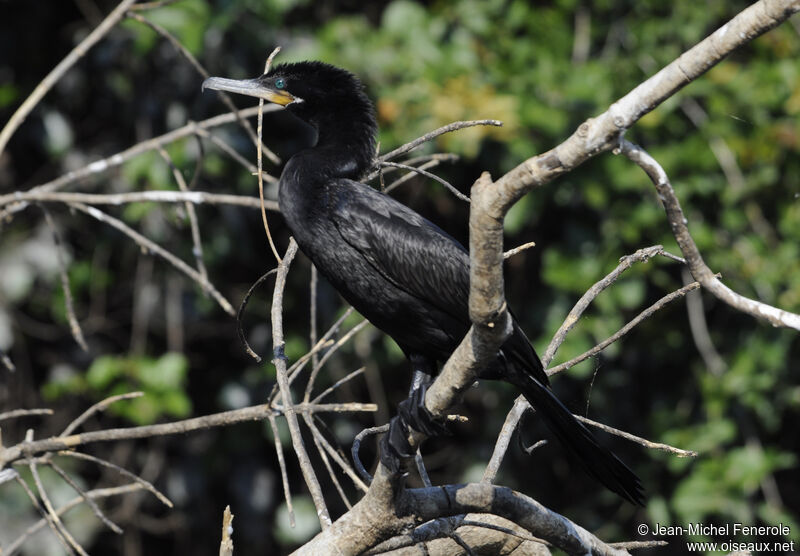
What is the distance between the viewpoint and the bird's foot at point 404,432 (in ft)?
6.42

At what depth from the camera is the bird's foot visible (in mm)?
1957

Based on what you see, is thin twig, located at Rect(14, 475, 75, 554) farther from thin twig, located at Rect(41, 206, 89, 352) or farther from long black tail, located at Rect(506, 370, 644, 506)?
long black tail, located at Rect(506, 370, 644, 506)

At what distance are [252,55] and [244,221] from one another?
79 cm

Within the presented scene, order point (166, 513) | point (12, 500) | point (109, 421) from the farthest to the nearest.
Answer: point (166, 513)
point (109, 421)
point (12, 500)

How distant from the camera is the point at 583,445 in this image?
2.42 m

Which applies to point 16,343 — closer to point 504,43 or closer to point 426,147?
point 426,147

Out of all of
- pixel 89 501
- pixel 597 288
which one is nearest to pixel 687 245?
pixel 597 288

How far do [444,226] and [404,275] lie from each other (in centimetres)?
256

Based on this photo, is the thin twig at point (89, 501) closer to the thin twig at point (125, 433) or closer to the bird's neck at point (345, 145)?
the thin twig at point (125, 433)

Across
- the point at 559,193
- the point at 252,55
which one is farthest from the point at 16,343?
the point at 559,193

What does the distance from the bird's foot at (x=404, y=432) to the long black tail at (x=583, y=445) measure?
375mm

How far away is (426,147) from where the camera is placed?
423cm

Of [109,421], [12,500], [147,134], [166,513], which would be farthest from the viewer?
[166,513]

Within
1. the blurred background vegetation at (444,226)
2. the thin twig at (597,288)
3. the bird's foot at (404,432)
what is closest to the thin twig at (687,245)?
the thin twig at (597,288)
